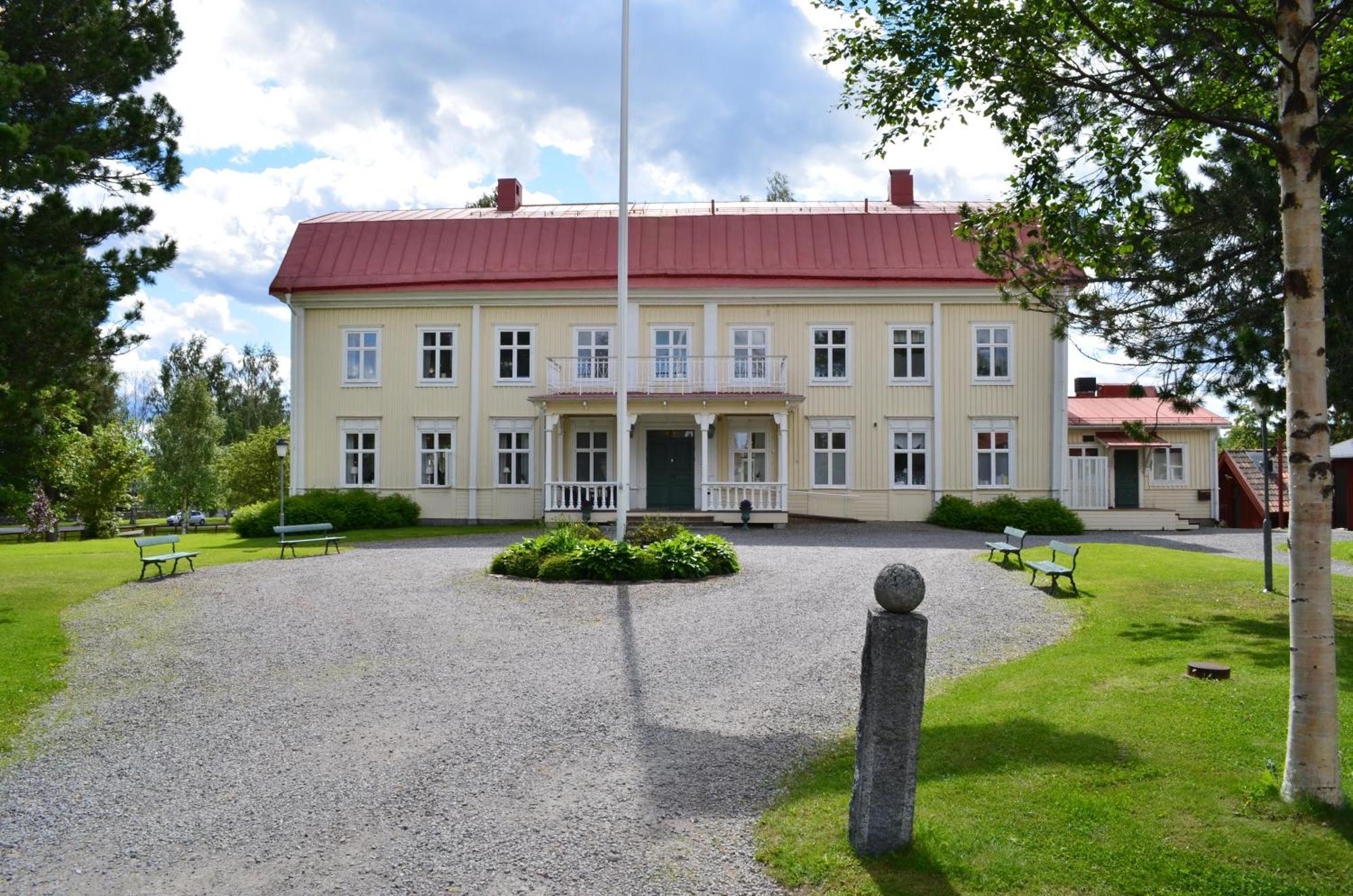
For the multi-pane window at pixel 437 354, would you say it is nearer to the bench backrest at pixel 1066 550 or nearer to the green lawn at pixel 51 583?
the green lawn at pixel 51 583

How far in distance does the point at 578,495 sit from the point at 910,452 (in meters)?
9.37

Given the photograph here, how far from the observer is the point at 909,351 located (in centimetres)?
2755

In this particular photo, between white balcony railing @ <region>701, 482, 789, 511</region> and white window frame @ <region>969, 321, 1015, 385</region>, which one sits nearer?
white balcony railing @ <region>701, 482, 789, 511</region>

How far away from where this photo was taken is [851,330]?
1087 inches

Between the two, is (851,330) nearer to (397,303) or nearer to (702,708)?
(397,303)

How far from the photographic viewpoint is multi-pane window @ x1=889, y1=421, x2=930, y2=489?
2733cm

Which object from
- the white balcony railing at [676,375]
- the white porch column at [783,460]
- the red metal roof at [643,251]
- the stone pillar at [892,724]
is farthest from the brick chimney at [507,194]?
the stone pillar at [892,724]

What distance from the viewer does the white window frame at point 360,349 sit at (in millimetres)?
28281

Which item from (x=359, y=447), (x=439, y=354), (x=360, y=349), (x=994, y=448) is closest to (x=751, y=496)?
(x=994, y=448)

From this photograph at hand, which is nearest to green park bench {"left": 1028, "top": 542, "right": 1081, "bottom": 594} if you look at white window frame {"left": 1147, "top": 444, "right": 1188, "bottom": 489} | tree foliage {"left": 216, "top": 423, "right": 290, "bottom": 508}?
white window frame {"left": 1147, "top": 444, "right": 1188, "bottom": 489}

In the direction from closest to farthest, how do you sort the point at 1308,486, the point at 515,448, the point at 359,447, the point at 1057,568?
the point at 1308,486 → the point at 1057,568 → the point at 515,448 → the point at 359,447

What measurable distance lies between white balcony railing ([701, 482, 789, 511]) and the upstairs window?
22.3 feet

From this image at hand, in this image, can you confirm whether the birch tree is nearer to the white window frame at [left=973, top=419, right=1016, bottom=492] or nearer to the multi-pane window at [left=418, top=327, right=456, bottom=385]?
the white window frame at [left=973, top=419, right=1016, bottom=492]

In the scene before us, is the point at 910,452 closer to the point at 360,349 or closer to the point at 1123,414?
the point at 1123,414
